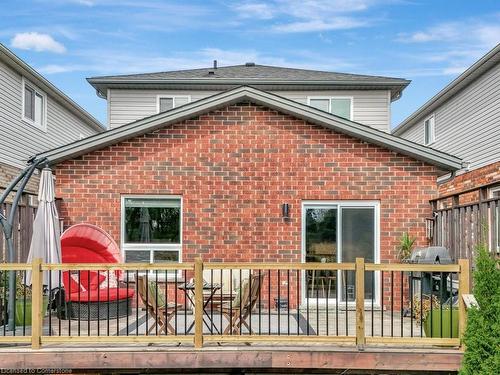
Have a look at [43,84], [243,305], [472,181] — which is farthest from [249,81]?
[243,305]

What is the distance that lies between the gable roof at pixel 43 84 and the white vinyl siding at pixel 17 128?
0.18 meters

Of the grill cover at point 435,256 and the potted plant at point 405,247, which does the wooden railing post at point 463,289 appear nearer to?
the grill cover at point 435,256

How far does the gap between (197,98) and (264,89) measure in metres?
1.95

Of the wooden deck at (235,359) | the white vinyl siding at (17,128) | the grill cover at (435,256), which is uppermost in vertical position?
the white vinyl siding at (17,128)

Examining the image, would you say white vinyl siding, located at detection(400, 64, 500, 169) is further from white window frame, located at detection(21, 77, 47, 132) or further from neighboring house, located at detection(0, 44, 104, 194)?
white window frame, located at detection(21, 77, 47, 132)

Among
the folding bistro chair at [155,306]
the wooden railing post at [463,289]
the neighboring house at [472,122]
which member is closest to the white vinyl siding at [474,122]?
the neighboring house at [472,122]

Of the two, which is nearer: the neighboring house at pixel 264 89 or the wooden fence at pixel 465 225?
the wooden fence at pixel 465 225

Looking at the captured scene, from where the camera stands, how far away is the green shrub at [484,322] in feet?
18.6

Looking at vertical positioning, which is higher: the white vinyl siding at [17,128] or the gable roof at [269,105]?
the white vinyl siding at [17,128]

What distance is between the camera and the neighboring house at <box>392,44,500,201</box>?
14.1 m

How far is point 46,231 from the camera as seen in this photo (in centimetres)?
800

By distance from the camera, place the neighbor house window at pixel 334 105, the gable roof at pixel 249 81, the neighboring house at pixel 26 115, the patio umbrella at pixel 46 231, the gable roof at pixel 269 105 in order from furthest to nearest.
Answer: the neighbor house window at pixel 334 105 → the gable roof at pixel 249 81 → the neighboring house at pixel 26 115 → the gable roof at pixel 269 105 → the patio umbrella at pixel 46 231

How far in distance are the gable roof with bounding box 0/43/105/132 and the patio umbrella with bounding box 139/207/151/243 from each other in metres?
6.50

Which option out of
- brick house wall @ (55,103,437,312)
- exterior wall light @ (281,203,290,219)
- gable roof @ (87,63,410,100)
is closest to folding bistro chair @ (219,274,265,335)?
brick house wall @ (55,103,437,312)
